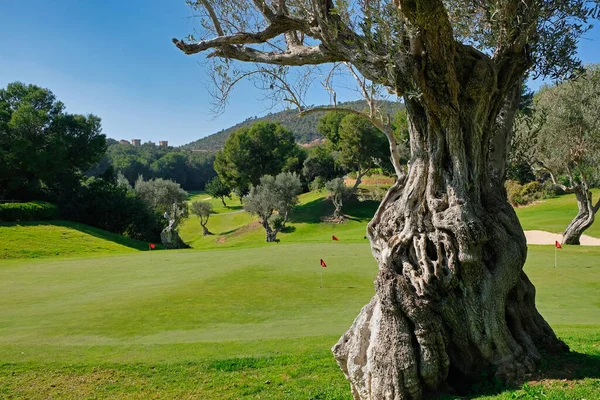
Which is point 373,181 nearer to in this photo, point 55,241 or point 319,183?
point 319,183

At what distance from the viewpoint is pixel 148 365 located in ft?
25.7

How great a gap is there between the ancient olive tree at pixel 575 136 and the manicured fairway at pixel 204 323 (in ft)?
22.5

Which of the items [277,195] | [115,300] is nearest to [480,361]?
[115,300]

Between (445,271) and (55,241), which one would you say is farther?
(55,241)

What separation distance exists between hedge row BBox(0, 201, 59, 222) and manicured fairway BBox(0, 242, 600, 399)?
59.9ft

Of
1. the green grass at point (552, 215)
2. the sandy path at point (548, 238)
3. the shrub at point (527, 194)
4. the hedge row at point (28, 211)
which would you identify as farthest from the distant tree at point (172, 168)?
the sandy path at point (548, 238)

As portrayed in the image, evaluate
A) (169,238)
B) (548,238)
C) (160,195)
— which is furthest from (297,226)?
(548,238)

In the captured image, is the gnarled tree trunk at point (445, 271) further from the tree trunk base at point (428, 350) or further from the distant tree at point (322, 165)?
the distant tree at point (322, 165)

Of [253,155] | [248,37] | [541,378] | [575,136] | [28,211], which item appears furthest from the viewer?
[253,155]

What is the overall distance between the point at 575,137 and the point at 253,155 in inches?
1657

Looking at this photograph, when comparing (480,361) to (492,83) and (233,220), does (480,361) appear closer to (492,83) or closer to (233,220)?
(492,83)

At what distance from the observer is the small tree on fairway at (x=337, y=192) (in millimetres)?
50594

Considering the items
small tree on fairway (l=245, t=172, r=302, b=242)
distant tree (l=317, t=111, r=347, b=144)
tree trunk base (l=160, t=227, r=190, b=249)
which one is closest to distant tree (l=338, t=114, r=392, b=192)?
distant tree (l=317, t=111, r=347, b=144)

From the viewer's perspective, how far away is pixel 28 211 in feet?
117
